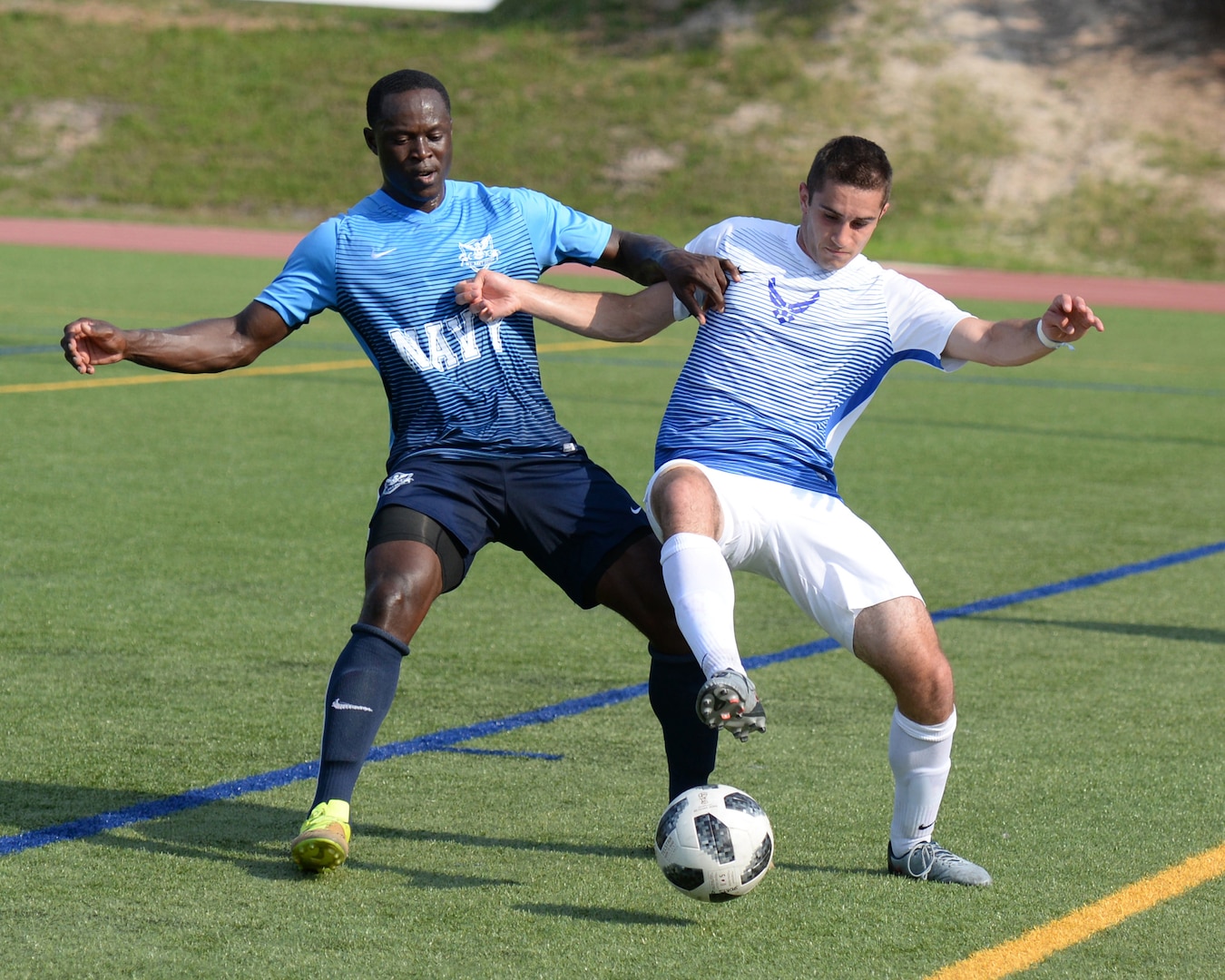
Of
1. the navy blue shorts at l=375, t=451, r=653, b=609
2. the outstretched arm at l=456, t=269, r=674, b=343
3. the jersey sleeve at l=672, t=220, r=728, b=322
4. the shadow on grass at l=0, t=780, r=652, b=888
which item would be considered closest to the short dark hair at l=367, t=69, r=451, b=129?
the outstretched arm at l=456, t=269, r=674, b=343

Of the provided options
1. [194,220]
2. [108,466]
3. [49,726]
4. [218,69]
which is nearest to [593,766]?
[49,726]

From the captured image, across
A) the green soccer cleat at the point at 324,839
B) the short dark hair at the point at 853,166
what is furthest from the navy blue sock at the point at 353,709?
the short dark hair at the point at 853,166

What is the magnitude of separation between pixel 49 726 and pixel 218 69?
144 ft

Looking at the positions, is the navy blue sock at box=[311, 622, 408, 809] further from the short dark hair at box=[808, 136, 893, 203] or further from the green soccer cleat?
the short dark hair at box=[808, 136, 893, 203]

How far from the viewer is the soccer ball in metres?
3.74

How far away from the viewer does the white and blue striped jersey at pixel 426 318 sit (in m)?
4.51

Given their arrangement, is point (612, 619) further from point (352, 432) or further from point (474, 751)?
point (352, 432)

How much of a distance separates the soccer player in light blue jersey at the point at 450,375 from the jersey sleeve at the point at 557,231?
68 millimetres

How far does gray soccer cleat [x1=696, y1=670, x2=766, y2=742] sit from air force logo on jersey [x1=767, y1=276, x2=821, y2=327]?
1.26 metres

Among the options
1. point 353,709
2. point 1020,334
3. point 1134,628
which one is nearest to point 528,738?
point 353,709

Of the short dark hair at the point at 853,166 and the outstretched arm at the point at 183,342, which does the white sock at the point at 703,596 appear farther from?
the outstretched arm at the point at 183,342

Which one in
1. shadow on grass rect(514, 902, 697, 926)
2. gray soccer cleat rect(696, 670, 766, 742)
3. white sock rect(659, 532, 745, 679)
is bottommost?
shadow on grass rect(514, 902, 697, 926)

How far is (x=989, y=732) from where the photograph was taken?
5.57 metres

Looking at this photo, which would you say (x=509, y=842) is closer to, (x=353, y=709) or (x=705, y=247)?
(x=353, y=709)
